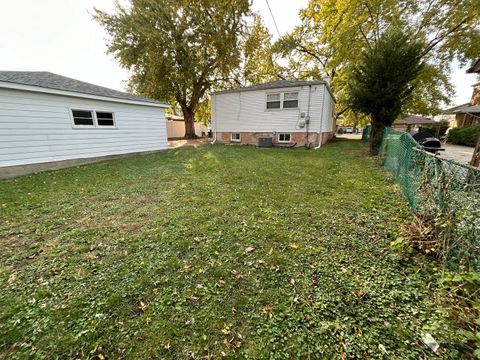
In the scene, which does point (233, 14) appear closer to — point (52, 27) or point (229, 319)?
point (52, 27)

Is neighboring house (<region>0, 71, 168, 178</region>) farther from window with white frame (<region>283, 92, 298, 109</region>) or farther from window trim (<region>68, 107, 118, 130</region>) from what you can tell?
window with white frame (<region>283, 92, 298, 109</region>)

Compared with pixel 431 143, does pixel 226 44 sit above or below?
above

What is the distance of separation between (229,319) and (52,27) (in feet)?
40.6

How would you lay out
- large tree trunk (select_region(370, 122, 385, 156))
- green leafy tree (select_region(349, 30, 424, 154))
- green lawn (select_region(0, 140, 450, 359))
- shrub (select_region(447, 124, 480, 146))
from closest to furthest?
1. green lawn (select_region(0, 140, 450, 359))
2. green leafy tree (select_region(349, 30, 424, 154))
3. large tree trunk (select_region(370, 122, 385, 156))
4. shrub (select_region(447, 124, 480, 146))

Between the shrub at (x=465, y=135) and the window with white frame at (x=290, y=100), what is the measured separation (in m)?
11.8

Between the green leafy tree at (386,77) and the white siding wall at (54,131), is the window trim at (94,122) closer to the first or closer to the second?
the white siding wall at (54,131)

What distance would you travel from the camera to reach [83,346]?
154 cm

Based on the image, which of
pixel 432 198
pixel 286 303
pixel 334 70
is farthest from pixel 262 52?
pixel 286 303

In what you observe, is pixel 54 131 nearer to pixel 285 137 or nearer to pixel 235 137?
pixel 235 137

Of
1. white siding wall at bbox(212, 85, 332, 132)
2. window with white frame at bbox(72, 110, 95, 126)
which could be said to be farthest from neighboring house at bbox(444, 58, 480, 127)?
window with white frame at bbox(72, 110, 95, 126)

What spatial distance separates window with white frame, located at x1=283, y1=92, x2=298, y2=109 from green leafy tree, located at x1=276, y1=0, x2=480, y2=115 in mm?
2421

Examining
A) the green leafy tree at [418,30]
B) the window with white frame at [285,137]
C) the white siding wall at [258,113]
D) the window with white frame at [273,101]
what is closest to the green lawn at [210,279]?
the white siding wall at [258,113]

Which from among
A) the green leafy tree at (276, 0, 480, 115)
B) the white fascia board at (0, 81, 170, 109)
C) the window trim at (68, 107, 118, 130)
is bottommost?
the window trim at (68, 107, 118, 130)

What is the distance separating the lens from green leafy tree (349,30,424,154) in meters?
7.66
